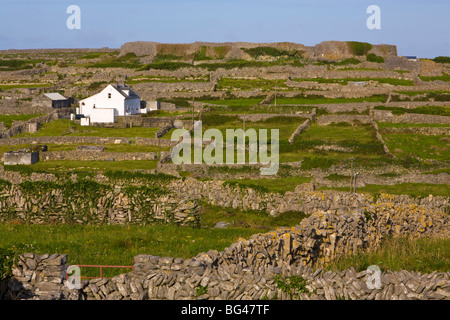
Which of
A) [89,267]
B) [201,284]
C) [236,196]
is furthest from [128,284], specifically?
[236,196]

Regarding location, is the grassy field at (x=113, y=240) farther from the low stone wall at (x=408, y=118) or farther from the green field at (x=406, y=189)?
the low stone wall at (x=408, y=118)

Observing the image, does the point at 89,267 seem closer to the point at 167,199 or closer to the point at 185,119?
the point at 167,199

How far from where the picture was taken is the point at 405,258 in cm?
A: 2138

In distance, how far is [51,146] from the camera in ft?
236

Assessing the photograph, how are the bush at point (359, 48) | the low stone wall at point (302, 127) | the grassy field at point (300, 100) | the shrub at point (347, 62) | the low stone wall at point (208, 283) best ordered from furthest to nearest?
the bush at point (359, 48), the shrub at point (347, 62), the grassy field at point (300, 100), the low stone wall at point (302, 127), the low stone wall at point (208, 283)

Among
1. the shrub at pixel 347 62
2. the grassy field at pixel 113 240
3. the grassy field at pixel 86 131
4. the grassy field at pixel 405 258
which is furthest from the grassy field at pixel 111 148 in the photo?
the shrub at pixel 347 62

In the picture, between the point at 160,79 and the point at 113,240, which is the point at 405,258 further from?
the point at 160,79

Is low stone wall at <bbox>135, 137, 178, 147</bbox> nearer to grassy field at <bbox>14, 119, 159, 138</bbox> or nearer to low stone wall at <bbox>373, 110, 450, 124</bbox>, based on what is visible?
grassy field at <bbox>14, 119, 159, 138</bbox>

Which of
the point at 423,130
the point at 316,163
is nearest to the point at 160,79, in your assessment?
the point at 423,130

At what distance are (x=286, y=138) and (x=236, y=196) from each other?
3520 centimetres

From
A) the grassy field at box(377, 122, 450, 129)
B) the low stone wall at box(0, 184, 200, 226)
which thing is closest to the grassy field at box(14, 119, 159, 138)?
the grassy field at box(377, 122, 450, 129)

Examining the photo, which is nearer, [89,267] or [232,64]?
[89,267]

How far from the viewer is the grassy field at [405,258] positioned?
20.4 metres

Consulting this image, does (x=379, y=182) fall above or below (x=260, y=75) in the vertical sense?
below
